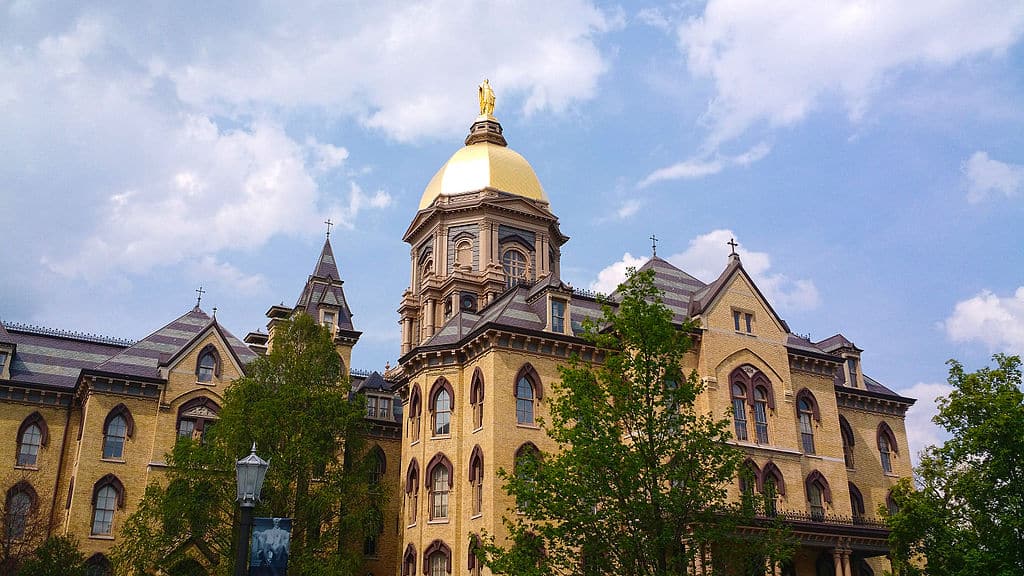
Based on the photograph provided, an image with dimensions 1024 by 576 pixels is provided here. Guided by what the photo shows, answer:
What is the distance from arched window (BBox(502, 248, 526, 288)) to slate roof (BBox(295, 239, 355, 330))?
35.0 feet

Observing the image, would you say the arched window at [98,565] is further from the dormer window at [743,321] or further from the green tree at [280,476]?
the dormer window at [743,321]

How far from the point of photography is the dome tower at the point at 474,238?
56.0 meters

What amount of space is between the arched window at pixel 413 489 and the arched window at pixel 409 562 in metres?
1.08

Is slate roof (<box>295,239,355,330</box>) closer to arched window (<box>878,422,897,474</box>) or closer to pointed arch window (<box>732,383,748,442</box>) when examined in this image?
pointed arch window (<box>732,383,748,442</box>)

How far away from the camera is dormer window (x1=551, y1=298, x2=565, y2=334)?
3909 centimetres

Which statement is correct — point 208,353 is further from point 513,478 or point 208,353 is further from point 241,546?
point 241,546

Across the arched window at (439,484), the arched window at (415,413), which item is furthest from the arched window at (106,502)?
the arched window at (439,484)

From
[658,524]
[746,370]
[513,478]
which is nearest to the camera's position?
[658,524]

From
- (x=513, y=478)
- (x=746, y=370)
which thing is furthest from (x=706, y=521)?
(x=746, y=370)

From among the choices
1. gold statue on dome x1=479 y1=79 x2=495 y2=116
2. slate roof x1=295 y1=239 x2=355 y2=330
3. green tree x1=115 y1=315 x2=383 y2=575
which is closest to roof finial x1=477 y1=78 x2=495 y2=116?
gold statue on dome x1=479 y1=79 x2=495 y2=116

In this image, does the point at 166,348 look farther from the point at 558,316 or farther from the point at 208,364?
the point at 558,316

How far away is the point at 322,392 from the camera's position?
103ft

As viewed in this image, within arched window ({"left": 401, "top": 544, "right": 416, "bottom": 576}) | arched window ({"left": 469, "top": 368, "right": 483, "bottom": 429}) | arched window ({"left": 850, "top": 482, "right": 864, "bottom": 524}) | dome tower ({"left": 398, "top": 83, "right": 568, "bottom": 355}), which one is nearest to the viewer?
arched window ({"left": 469, "top": 368, "right": 483, "bottom": 429})

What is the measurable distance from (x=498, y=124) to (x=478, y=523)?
3701cm
